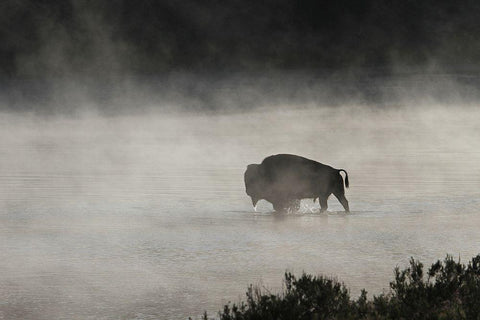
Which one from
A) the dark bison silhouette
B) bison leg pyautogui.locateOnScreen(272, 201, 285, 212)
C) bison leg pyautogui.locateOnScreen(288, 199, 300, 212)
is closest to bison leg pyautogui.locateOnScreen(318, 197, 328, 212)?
the dark bison silhouette

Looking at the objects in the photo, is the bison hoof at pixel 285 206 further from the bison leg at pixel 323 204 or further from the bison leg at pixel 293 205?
the bison leg at pixel 323 204

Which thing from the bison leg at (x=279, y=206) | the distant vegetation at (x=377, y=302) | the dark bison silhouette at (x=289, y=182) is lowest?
the distant vegetation at (x=377, y=302)

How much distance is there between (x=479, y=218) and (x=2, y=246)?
7.88 m

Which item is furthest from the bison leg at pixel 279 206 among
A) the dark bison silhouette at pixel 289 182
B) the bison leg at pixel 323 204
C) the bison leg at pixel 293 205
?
the bison leg at pixel 323 204

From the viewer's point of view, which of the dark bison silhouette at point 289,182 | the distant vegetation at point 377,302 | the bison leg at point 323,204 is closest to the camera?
the distant vegetation at point 377,302

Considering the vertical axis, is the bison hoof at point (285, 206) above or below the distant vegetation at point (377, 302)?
above

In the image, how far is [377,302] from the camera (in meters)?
9.48

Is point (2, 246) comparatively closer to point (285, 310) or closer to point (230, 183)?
point (285, 310)

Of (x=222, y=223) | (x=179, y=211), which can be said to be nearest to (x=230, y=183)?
(x=179, y=211)

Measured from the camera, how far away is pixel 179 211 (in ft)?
66.0

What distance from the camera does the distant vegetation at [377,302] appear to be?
8.93m

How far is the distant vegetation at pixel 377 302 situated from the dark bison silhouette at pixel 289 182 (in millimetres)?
9415

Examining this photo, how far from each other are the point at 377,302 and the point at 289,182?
10555 millimetres

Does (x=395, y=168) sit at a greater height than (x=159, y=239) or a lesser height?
greater
